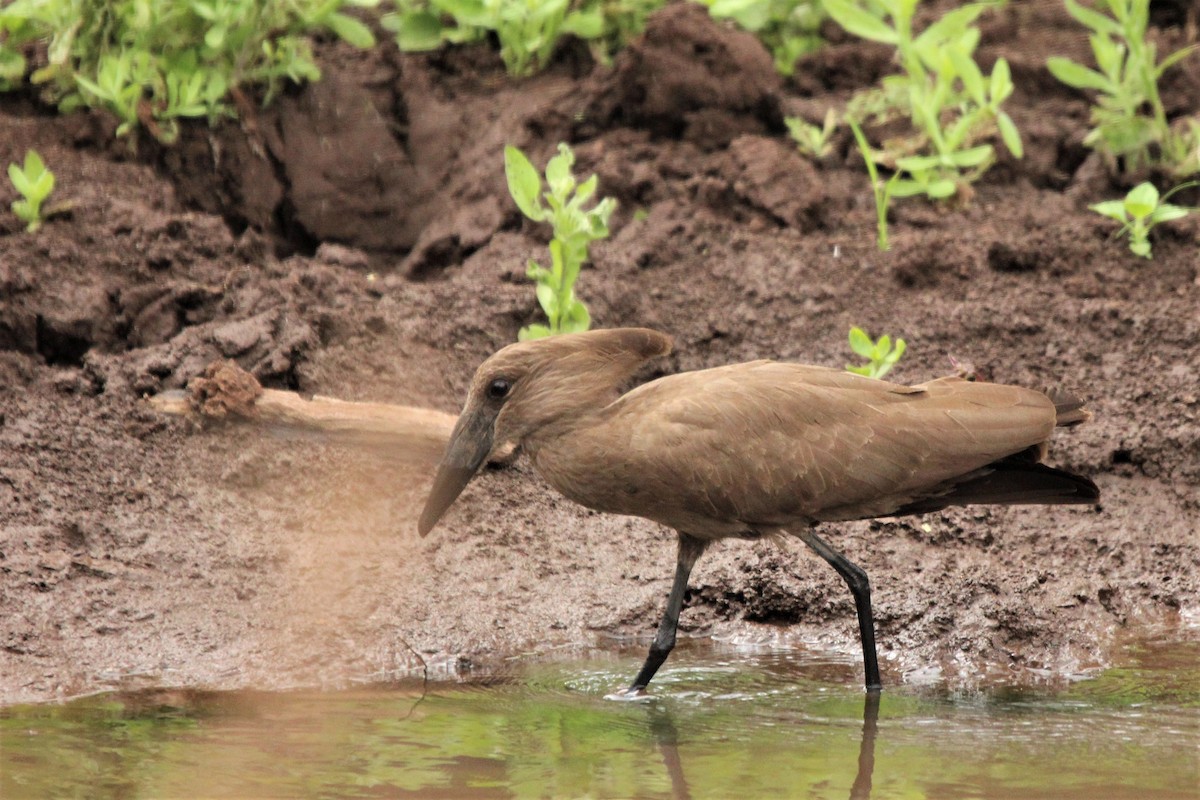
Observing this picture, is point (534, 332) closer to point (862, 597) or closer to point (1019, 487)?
point (862, 597)

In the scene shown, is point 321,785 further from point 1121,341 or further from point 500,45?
point 500,45

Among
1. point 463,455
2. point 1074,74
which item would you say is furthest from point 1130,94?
point 463,455

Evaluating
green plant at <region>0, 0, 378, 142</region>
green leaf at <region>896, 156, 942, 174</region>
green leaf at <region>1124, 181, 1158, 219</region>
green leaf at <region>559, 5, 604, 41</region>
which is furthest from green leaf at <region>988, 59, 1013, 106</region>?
green plant at <region>0, 0, 378, 142</region>

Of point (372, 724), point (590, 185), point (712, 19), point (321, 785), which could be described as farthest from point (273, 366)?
point (712, 19)

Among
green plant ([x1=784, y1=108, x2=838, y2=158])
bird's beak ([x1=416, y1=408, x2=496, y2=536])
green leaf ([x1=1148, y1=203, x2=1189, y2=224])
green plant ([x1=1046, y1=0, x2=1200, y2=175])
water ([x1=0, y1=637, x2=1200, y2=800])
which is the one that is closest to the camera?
water ([x1=0, y1=637, x2=1200, y2=800])

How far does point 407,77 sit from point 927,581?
12.7 feet

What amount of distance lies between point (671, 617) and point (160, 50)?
3.98 metres

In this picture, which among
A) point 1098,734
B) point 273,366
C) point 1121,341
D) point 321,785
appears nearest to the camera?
point 321,785

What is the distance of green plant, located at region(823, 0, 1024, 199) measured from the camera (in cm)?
734

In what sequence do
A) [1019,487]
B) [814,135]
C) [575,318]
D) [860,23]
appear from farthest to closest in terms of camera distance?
1. [814,135]
2. [860,23]
3. [575,318]
4. [1019,487]

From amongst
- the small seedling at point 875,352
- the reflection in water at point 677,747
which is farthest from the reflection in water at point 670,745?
the small seedling at point 875,352

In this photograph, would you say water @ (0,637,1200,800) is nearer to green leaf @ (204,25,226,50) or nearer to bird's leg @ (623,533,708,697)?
bird's leg @ (623,533,708,697)

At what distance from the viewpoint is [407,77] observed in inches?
322

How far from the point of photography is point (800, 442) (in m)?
5.20
